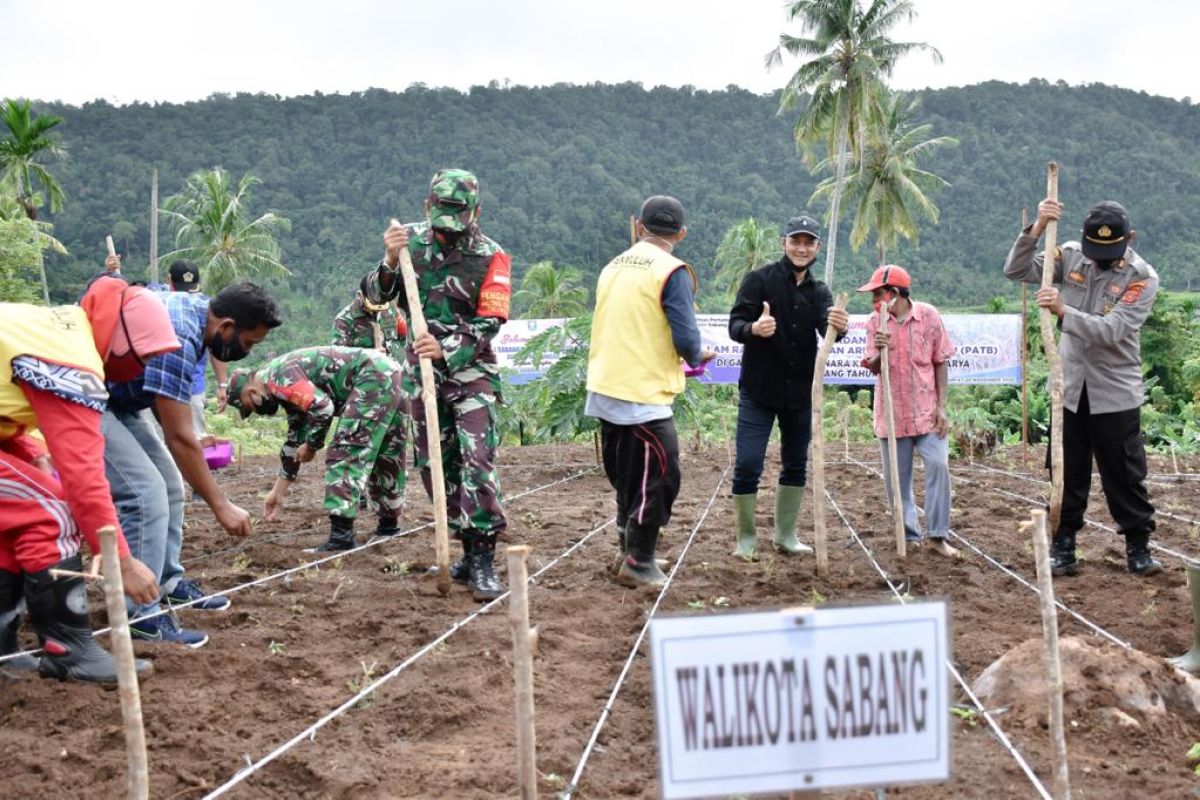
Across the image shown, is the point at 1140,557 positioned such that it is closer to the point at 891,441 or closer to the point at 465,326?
the point at 891,441

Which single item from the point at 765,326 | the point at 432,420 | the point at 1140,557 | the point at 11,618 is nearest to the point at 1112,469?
the point at 1140,557

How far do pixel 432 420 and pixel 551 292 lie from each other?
106 feet

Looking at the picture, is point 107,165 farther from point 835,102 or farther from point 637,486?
point 637,486

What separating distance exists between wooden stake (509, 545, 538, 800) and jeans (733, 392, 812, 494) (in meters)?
3.12

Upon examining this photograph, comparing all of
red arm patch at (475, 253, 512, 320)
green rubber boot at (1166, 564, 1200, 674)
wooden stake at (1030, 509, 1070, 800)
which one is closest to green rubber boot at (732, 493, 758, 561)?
red arm patch at (475, 253, 512, 320)

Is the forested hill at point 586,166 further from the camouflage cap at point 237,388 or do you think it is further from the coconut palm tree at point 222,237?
the camouflage cap at point 237,388

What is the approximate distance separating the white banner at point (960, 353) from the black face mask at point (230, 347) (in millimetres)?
9612

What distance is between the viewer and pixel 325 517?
7102mm

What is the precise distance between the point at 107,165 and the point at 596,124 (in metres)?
31.6

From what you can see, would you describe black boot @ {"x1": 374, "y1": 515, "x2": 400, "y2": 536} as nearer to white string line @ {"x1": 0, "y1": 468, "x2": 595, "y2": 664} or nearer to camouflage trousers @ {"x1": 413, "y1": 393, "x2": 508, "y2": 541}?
white string line @ {"x1": 0, "y1": 468, "x2": 595, "y2": 664}

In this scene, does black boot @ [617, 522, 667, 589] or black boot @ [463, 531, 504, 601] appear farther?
black boot @ [617, 522, 667, 589]

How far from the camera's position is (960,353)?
45.7ft

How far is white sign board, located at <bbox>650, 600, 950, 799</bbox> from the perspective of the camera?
5.86 feet

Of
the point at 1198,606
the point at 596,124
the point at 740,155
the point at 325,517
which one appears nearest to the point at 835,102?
the point at 325,517
